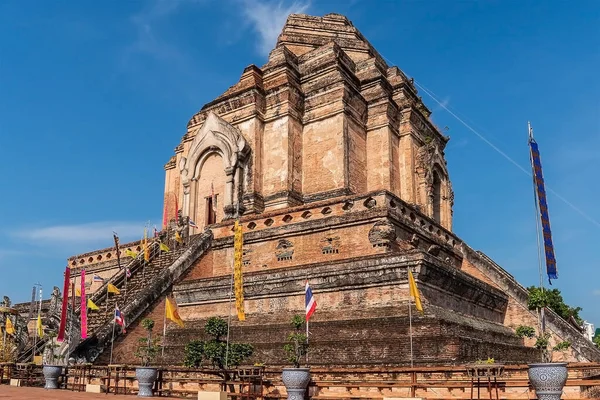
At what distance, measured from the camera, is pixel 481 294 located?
1931 centimetres

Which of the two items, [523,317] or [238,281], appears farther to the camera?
[523,317]

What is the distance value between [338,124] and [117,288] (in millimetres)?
11411

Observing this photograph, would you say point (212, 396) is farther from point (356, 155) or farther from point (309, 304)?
point (356, 155)

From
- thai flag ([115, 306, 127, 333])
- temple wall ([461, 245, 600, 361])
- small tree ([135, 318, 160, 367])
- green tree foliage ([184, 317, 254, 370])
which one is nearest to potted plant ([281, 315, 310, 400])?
green tree foliage ([184, 317, 254, 370])

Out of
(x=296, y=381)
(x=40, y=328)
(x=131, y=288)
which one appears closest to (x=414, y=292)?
(x=296, y=381)

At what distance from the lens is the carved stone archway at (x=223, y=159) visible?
24.9 meters

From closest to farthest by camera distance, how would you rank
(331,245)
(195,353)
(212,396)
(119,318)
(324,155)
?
(212,396) < (195,353) < (119,318) < (331,245) < (324,155)

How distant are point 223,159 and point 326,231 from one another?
8.33 m

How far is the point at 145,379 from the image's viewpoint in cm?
1366

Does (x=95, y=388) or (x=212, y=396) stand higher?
(x=212, y=396)

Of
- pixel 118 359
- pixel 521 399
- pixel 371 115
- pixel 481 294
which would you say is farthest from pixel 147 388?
pixel 371 115

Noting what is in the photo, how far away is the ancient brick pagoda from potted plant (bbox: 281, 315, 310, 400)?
0.54 m

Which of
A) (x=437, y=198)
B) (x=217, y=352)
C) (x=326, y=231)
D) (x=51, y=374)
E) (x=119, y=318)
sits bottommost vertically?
(x=51, y=374)

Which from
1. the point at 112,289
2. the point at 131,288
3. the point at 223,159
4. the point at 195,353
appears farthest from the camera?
the point at 223,159
